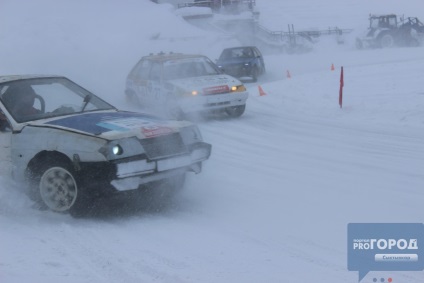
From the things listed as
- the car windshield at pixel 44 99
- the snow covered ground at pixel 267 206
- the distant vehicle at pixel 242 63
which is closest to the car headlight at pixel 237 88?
the snow covered ground at pixel 267 206

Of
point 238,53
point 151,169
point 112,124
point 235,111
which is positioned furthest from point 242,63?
point 151,169

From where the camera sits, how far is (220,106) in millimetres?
13266

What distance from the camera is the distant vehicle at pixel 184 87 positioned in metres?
13.0

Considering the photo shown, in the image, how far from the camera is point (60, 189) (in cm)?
620

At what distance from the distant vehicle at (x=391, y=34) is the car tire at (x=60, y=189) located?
33.6 metres

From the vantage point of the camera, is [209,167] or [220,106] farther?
[220,106]

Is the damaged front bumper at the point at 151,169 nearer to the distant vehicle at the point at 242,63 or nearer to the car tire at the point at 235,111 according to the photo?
the car tire at the point at 235,111

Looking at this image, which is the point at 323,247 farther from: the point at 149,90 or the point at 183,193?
the point at 149,90

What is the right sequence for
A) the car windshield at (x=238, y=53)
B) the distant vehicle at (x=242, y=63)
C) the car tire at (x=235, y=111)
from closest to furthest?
1. the car tire at (x=235, y=111)
2. the distant vehicle at (x=242, y=63)
3. the car windshield at (x=238, y=53)

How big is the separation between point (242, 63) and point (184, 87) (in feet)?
37.5

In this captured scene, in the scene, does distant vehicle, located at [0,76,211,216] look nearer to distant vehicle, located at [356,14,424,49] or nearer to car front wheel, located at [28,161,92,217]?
car front wheel, located at [28,161,92,217]

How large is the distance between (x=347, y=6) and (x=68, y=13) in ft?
82.8

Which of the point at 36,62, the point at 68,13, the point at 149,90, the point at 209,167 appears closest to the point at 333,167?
the point at 209,167

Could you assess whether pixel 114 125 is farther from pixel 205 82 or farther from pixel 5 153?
pixel 205 82
